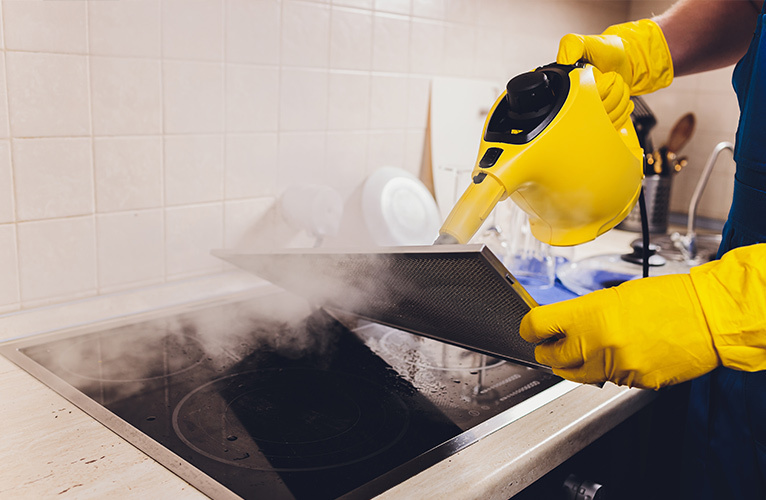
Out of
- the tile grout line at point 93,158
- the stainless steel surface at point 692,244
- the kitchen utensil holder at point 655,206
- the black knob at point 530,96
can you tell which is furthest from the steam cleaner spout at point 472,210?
the kitchen utensil holder at point 655,206

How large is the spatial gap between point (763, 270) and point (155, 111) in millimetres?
996

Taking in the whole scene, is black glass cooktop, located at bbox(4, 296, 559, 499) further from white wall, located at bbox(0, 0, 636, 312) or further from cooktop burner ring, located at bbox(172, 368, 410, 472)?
white wall, located at bbox(0, 0, 636, 312)

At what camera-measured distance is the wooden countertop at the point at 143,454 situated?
2.11 feet

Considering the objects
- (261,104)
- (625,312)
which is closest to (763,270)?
(625,312)

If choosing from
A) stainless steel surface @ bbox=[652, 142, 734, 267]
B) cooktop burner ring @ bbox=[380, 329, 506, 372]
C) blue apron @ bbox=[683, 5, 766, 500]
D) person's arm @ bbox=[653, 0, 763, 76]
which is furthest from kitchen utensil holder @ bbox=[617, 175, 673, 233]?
cooktop burner ring @ bbox=[380, 329, 506, 372]

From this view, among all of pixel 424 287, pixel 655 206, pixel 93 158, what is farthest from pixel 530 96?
pixel 655 206

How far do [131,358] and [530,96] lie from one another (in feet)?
2.29

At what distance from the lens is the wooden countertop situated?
0.64 metres

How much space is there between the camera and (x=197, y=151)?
126 cm

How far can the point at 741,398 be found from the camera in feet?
3.13

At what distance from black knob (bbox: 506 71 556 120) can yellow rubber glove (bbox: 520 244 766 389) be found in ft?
0.83

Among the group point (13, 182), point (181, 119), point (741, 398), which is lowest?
point (741, 398)

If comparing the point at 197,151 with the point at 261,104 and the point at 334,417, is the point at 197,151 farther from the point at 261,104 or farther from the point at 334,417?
the point at 334,417

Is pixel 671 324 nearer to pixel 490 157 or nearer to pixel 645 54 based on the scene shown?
pixel 490 157
